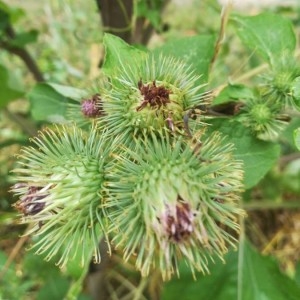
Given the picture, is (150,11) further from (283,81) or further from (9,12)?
(283,81)

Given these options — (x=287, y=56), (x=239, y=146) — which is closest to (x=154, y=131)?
(x=239, y=146)

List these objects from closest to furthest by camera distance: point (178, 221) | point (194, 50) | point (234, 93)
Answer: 1. point (178, 221)
2. point (234, 93)
3. point (194, 50)

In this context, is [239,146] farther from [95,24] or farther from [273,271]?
[95,24]


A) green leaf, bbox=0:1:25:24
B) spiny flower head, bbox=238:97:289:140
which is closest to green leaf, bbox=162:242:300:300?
spiny flower head, bbox=238:97:289:140

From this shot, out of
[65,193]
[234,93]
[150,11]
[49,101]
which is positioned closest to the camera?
[65,193]

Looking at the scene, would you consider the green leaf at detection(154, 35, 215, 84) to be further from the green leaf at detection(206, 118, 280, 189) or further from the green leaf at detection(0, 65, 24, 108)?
the green leaf at detection(0, 65, 24, 108)

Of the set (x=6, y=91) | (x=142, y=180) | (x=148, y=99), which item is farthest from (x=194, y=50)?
(x=6, y=91)
